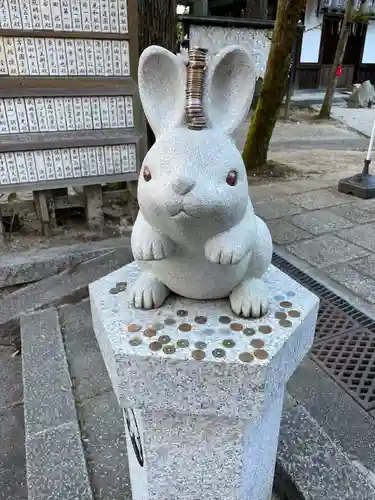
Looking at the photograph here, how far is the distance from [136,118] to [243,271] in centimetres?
232

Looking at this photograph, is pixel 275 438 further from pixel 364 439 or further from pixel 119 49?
pixel 119 49

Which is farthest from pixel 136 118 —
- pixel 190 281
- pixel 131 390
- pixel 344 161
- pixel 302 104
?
pixel 302 104

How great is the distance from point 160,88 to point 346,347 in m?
2.04

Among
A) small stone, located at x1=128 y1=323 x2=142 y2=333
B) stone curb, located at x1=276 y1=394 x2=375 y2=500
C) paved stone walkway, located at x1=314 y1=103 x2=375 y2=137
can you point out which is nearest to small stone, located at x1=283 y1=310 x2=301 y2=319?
small stone, located at x1=128 y1=323 x2=142 y2=333

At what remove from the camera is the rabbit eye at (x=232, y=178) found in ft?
3.67

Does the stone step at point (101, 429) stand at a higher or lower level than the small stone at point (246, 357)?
lower

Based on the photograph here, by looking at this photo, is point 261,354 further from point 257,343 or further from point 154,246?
point 154,246

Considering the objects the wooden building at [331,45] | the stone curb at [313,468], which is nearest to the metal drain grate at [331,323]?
the stone curb at [313,468]

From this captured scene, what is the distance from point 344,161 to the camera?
7.17m

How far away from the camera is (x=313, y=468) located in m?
1.73

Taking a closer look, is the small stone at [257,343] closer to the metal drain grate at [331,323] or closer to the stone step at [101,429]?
the stone step at [101,429]

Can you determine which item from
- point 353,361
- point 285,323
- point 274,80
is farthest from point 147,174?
point 274,80

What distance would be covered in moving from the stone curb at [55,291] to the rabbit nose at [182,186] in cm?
227

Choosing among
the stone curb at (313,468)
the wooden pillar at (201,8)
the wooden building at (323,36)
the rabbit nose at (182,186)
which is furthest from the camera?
the wooden building at (323,36)
